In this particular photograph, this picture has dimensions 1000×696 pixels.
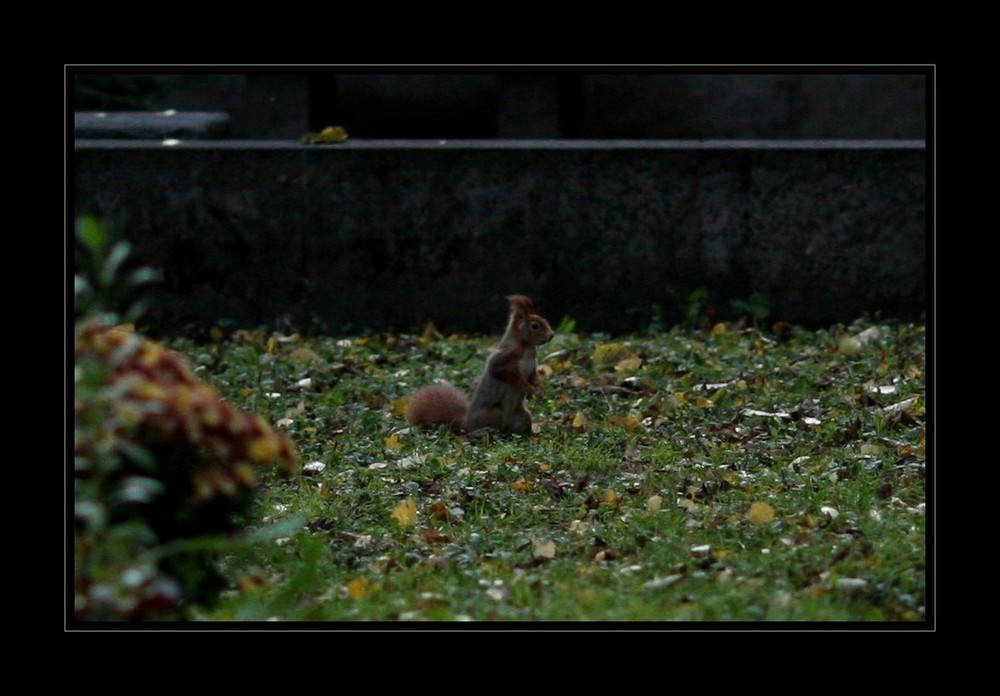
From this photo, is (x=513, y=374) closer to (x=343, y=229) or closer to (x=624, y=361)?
(x=624, y=361)

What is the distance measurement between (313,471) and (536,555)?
5.91 ft

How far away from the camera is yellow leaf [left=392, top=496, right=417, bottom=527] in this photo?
19.9 ft

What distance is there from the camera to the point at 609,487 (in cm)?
654

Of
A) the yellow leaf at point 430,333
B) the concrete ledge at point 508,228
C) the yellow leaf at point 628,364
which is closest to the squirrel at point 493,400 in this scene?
the yellow leaf at point 628,364

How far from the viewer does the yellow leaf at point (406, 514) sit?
6070 millimetres

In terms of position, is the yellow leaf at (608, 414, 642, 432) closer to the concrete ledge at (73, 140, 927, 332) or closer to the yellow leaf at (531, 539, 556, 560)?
the yellow leaf at (531, 539, 556, 560)

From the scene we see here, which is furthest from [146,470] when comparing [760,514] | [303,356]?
[303,356]

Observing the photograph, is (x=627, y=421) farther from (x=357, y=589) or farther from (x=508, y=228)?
(x=508, y=228)

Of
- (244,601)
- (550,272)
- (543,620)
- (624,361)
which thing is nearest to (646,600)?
(543,620)

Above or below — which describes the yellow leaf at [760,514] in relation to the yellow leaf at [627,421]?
below

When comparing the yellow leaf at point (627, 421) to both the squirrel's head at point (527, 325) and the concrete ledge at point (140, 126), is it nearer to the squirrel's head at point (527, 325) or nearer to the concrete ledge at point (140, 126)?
the squirrel's head at point (527, 325)

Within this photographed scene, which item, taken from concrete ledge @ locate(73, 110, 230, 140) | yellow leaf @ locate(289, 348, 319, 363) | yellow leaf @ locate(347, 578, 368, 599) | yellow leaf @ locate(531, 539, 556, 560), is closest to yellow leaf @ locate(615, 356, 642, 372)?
yellow leaf @ locate(289, 348, 319, 363)

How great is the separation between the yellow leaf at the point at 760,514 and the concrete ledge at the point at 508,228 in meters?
4.62

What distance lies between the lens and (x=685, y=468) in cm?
682
